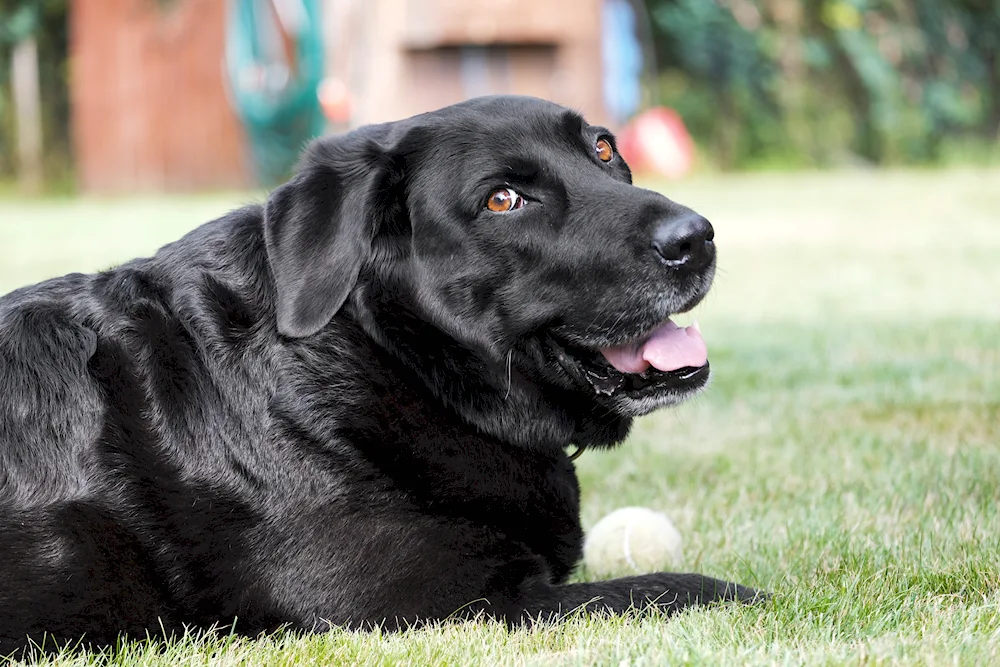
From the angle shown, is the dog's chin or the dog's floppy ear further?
the dog's chin

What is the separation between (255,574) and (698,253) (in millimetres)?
1188

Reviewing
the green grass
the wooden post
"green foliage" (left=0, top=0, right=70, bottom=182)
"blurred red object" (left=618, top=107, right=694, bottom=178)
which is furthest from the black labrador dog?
"green foliage" (left=0, top=0, right=70, bottom=182)

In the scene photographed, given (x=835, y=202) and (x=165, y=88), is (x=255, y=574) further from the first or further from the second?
(x=165, y=88)

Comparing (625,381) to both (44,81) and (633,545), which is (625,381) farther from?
(44,81)

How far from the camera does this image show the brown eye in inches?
119

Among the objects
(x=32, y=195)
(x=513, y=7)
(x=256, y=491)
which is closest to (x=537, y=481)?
(x=256, y=491)

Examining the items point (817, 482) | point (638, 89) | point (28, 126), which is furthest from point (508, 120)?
point (28, 126)

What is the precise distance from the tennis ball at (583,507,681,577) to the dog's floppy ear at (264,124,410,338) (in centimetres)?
101

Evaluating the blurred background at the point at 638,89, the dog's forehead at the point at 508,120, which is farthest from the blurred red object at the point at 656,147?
the dog's forehead at the point at 508,120

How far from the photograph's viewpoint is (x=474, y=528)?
253 centimetres

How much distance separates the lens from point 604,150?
9.98 feet

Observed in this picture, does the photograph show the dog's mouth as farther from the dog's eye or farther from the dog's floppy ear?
the dog's floppy ear

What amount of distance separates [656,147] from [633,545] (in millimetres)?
14861

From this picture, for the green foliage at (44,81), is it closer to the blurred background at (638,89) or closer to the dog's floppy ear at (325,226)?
the blurred background at (638,89)
